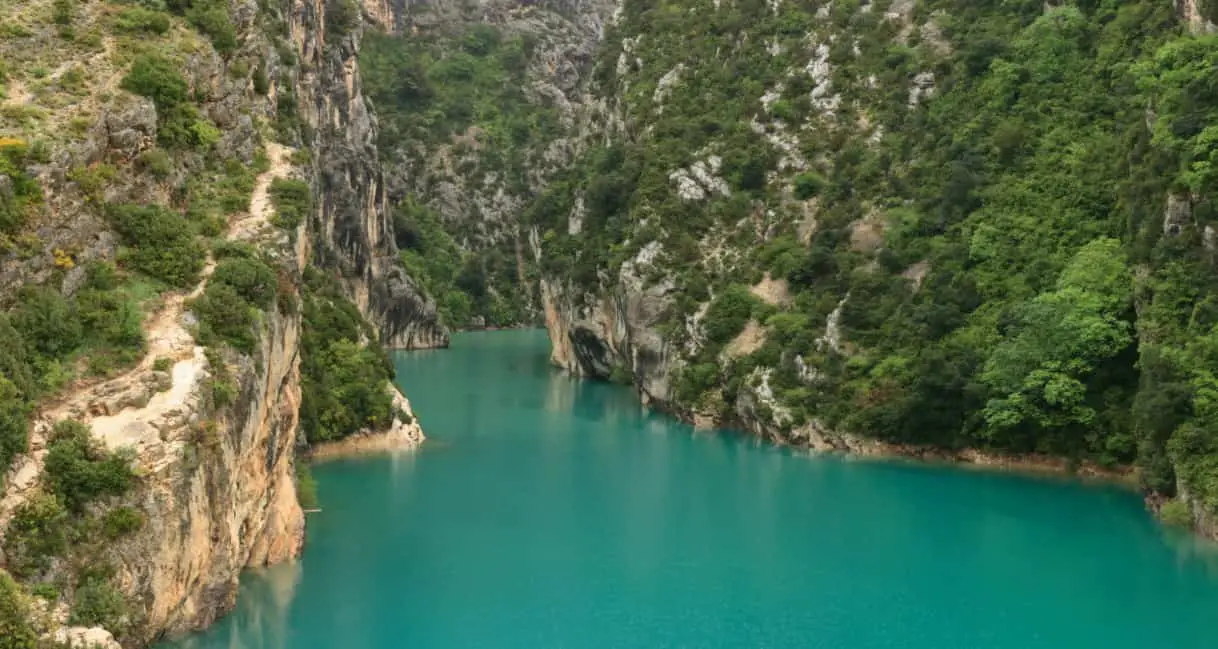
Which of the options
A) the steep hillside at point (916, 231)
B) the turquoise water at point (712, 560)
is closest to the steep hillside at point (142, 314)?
the turquoise water at point (712, 560)

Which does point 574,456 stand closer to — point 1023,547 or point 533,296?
point 1023,547

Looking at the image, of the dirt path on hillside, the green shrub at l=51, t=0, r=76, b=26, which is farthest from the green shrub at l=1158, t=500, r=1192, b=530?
the green shrub at l=51, t=0, r=76, b=26

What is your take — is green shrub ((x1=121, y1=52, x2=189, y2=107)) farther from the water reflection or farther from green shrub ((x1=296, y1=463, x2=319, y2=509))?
green shrub ((x1=296, y1=463, x2=319, y2=509))

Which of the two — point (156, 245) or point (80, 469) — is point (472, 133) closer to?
point (156, 245)

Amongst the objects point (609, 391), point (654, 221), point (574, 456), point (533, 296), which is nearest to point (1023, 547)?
point (574, 456)

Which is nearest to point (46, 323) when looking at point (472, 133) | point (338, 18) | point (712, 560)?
point (712, 560)

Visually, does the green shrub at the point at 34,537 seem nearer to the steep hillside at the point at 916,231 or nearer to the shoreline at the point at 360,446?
the shoreline at the point at 360,446
